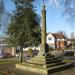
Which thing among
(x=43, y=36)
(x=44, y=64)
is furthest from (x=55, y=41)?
(x=44, y=64)

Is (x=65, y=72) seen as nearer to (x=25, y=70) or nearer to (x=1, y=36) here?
(x=25, y=70)

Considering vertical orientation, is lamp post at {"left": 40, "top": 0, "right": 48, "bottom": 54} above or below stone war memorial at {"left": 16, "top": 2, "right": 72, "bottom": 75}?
above

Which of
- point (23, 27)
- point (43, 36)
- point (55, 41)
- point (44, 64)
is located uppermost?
point (55, 41)

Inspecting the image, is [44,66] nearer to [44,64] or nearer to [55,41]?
[44,64]

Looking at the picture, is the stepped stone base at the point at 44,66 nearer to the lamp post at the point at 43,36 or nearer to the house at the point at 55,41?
the lamp post at the point at 43,36

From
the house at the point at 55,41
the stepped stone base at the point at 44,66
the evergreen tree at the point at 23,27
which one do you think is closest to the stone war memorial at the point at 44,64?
the stepped stone base at the point at 44,66

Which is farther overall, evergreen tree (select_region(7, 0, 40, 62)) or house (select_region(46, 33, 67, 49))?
house (select_region(46, 33, 67, 49))

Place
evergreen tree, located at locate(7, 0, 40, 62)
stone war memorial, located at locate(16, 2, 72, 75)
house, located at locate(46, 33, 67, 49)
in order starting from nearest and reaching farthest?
stone war memorial, located at locate(16, 2, 72, 75) < evergreen tree, located at locate(7, 0, 40, 62) < house, located at locate(46, 33, 67, 49)

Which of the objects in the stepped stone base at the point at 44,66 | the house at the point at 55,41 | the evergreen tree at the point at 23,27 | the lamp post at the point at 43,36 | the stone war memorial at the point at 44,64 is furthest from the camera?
the house at the point at 55,41

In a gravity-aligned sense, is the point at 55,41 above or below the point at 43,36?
above

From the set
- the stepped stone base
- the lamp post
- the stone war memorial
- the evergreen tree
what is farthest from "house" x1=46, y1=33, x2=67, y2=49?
the stepped stone base

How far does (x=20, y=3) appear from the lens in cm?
3191

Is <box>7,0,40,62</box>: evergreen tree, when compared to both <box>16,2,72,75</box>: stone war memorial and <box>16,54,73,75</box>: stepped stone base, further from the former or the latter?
<box>16,54,73,75</box>: stepped stone base

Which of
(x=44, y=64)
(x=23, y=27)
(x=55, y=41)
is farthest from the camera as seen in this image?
(x=55, y=41)
